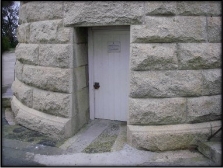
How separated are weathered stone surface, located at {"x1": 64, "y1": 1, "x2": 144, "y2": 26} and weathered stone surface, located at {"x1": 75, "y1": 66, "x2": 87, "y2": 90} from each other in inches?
37.6

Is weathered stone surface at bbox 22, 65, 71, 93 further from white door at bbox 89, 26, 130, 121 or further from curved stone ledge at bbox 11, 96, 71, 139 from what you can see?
white door at bbox 89, 26, 130, 121

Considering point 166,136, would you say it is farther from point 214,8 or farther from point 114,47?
point 214,8

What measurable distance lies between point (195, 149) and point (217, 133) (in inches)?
19.2

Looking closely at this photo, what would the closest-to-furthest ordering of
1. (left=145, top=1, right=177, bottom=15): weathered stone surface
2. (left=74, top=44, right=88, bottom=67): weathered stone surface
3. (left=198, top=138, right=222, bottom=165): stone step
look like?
(left=198, top=138, right=222, bottom=165): stone step < (left=145, top=1, right=177, bottom=15): weathered stone surface < (left=74, top=44, right=88, bottom=67): weathered stone surface

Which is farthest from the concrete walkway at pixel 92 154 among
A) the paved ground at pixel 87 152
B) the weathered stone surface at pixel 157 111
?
the weathered stone surface at pixel 157 111

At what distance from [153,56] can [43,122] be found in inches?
99.6

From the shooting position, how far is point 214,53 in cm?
454

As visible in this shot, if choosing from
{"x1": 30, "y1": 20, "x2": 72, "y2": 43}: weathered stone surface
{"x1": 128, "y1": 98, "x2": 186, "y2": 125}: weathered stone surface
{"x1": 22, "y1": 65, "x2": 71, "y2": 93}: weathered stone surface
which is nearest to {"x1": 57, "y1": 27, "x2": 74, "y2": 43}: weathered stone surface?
{"x1": 30, "y1": 20, "x2": 72, "y2": 43}: weathered stone surface

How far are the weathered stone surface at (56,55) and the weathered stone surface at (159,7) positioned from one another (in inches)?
62.6

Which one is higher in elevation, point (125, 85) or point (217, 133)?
point (125, 85)

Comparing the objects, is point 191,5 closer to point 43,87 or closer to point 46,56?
point 46,56

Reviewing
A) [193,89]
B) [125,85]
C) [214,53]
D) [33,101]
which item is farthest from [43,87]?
[214,53]

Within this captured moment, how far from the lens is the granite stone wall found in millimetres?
4363

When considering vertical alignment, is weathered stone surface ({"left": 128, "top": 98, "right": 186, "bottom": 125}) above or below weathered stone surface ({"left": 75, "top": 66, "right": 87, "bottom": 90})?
below
